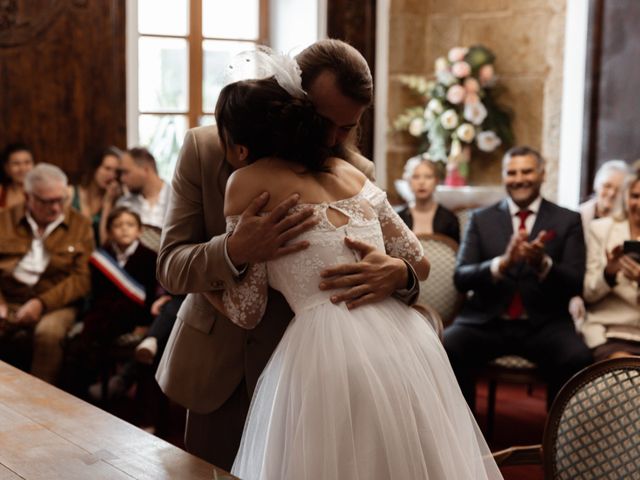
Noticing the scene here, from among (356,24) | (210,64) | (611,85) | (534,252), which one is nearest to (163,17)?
(210,64)

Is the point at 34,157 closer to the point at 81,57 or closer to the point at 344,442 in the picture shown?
the point at 81,57

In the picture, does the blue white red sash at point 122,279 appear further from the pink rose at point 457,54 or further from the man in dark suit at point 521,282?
the pink rose at point 457,54

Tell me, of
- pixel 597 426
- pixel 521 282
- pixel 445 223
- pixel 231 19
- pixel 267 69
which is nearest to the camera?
pixel 267 69

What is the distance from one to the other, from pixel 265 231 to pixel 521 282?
9.16 feet

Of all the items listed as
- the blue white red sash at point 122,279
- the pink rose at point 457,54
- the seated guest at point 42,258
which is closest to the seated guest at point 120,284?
the blue white red sash at point 122,279

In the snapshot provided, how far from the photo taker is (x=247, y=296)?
2.04 metres

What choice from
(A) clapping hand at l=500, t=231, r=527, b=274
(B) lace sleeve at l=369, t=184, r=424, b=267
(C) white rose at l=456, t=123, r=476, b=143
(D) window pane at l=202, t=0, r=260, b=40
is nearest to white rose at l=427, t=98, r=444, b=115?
(C) white rose at l=456, t=123, r=476, b=143

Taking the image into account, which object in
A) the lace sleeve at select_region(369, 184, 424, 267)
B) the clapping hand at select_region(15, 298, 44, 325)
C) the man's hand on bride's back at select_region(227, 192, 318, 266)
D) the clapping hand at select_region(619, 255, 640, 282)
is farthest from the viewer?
the clapping hand at select_region(15, 298, 44, 325)

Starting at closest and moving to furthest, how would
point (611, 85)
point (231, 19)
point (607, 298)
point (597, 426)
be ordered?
point (597, 426) < point (607, 298) < point (611, 85) < point (231, 19)

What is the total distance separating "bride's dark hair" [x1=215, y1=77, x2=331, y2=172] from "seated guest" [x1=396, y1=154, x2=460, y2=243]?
3483mm

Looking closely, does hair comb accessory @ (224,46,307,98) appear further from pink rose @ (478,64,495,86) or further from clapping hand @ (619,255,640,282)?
pink rose @ (478,64,495,86)

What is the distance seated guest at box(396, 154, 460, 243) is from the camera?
550 cm

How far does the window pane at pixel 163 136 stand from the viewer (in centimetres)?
698

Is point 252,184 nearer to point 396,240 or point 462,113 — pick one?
point 396,240
